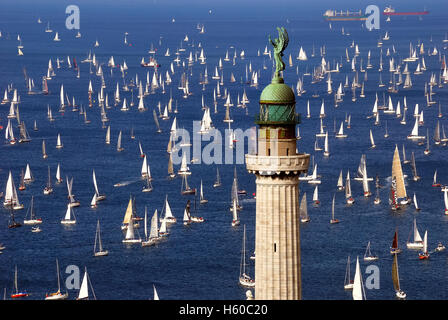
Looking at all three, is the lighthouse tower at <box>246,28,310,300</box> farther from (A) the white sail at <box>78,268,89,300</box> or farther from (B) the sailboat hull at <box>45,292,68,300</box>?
(B) the sailboat hull at <box>45,292,68,300</box>

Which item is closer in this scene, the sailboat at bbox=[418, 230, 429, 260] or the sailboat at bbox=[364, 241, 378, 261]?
the sailboat at bbox=[364, 241, 378, 261]

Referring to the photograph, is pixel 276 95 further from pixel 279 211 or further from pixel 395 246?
pixel 395 246

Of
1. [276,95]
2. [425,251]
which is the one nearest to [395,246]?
[425,251]

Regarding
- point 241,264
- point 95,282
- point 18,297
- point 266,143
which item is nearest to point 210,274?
point 241,264

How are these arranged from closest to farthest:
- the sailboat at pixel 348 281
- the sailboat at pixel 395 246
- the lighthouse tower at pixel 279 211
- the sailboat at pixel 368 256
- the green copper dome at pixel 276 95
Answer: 1. the lighthouse tower at pixel 279 211
2. the green copper dome at pixel 276 95
3. the sailboat at pixel 348 281
4. the sailboat at pixel 395 246
5. the sailboat at pixel 368 256

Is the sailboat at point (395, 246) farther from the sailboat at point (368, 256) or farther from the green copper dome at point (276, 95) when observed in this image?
the green copper dome at point (276, 95)

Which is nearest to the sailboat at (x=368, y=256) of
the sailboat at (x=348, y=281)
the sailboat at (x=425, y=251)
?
the sailboat at (x=425, y=251)

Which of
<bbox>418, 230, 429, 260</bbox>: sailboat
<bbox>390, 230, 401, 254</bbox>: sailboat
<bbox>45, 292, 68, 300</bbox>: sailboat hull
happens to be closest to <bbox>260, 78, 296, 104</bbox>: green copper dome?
<bbox>45, 292, 68, 300</bbox>: sailboat hull

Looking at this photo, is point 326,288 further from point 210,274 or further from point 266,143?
point 266,143

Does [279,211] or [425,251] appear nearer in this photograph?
[279,211]
